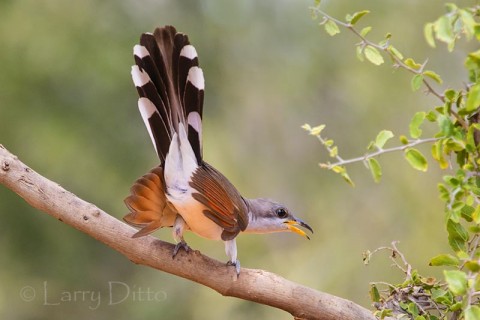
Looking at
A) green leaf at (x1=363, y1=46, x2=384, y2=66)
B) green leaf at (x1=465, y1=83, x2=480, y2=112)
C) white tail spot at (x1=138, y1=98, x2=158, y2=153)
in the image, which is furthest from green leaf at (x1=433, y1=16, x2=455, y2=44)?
white tail spot at (x1=138, y1=98, x2=158, y2=153)

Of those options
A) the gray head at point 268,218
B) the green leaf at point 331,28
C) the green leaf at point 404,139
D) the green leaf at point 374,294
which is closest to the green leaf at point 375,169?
the green leaf at point 404,139

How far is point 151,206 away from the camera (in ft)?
10.2

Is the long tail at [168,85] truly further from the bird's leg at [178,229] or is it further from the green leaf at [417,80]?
the green leaf at [417,80]

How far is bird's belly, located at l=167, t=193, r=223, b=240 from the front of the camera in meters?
3.11

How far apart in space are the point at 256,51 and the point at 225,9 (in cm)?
67

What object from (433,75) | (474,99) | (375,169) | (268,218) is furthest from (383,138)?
(268,218)

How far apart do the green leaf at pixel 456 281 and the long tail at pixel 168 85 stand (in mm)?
1463

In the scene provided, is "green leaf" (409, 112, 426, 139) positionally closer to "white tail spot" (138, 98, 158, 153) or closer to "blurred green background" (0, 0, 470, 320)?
"white tail spot" (138, 98, 158, 153)

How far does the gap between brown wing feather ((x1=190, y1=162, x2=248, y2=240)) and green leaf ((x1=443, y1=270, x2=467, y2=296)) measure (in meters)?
1.32

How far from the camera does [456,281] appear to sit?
1.89 metres

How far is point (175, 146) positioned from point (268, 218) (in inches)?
32.0

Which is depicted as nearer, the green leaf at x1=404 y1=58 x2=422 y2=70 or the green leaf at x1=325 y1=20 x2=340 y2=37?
the green leaf at x1=404 y1=58 x2=422 y2=70

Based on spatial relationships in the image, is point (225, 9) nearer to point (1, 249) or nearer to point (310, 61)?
point (310, 61)

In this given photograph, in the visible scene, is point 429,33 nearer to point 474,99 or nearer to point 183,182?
point 474,99
